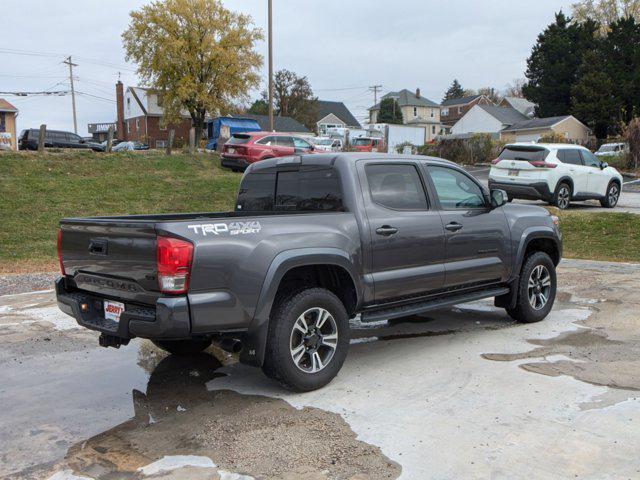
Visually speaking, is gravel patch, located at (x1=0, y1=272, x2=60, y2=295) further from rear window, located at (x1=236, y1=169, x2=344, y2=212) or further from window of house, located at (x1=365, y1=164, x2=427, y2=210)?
window of house, located at (x1=365, y1=164, x2=427, y2=210)

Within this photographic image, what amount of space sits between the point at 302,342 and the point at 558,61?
5541 cm

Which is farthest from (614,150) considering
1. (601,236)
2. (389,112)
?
(389,112)

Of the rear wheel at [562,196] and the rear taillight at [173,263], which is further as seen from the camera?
the rear wheel at [562,196]

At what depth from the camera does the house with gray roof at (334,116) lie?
8501cm

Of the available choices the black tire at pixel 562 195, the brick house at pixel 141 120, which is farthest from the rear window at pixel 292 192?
the brick house at pixel 141 120

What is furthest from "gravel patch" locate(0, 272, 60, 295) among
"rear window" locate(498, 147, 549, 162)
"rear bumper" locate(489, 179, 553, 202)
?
"rear window" locate(498, 147, 549, 162)

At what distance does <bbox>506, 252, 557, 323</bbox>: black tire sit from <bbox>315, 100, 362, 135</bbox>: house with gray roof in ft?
250

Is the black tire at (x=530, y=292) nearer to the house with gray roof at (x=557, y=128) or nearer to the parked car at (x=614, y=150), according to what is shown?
the parked car at (x=614, y=150)

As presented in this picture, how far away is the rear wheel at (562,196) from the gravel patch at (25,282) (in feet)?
41.2

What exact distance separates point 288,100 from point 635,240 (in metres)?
66.9

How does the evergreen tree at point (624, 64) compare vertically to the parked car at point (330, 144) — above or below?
above

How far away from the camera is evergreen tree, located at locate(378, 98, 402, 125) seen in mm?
87438

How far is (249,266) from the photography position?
4273 millimetres

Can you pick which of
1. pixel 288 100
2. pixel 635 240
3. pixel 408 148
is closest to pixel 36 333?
pixel 635 240
